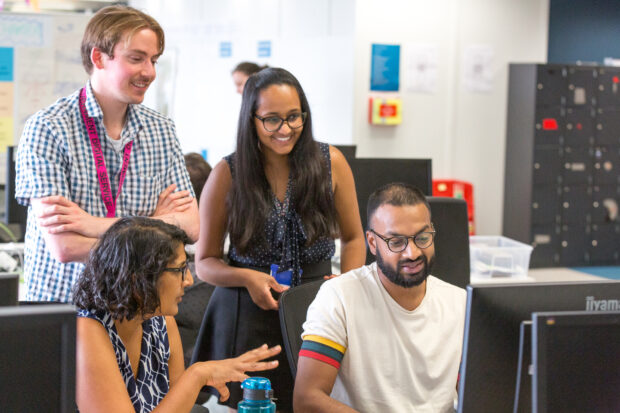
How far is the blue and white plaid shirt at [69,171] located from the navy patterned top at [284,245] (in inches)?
13.3

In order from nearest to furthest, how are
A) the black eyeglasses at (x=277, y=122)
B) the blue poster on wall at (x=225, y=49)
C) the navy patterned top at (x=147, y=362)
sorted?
the navy patterned top at (x=147, y=362)
the black eyeglasses at (x=277, y=122)
the blue poster on wall at (x=225, y=49)

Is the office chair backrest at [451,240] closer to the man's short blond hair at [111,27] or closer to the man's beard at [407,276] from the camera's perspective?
the man's beard at [407,276]

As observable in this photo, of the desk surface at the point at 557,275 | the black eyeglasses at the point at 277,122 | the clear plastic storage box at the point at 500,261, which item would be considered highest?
the black eyeglasses at the point at 277,122

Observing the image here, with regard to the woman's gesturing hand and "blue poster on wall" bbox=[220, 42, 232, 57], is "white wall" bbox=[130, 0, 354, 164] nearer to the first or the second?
"blue poster on wall" bbox=[220, 42, 232, 57]

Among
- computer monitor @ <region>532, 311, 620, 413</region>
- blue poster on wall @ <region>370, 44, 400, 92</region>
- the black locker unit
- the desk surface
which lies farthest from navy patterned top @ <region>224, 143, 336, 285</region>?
the black locker unit

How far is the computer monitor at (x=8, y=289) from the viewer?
1.27 m

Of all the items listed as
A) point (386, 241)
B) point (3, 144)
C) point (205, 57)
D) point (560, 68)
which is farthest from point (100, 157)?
point (560, 68)

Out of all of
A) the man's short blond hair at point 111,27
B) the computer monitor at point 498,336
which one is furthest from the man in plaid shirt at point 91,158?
the computer monitor at point 498,336

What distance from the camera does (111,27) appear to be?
1.98 m

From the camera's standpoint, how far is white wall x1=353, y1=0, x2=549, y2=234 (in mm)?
6613

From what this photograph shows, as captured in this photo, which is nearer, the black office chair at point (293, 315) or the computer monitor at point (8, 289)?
the computer monitor at point (8, 289)

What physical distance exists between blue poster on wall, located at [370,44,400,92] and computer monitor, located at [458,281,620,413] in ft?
17.9

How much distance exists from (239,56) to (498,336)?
556cm

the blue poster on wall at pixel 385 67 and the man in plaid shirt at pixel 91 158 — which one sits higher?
the blue poster on wall at pixel 385 67
